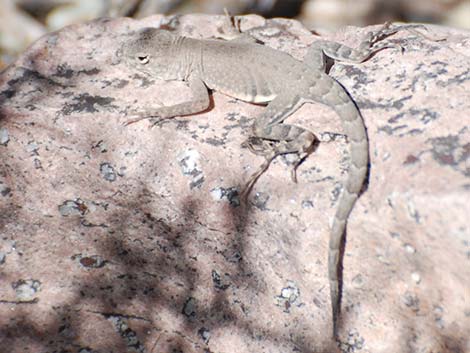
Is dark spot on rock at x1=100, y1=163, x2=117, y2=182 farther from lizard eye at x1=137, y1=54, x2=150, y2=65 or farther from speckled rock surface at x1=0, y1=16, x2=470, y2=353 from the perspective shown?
lizard eye at x1=137, y1=54, x2=150, y2=65

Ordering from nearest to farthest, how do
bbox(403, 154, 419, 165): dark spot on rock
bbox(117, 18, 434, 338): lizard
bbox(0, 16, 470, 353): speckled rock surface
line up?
bbox(0, 16, 470, 353): speckled rock surface, bbox(403, 154, 419, 165): dark spot on rock, bbox(117, 18, 434, 338): lizard

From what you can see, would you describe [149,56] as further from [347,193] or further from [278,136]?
[347,193]

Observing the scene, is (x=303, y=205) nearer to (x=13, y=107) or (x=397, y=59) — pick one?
(x=397, y=59)

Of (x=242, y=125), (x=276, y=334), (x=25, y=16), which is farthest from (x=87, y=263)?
(x=25, y=16)

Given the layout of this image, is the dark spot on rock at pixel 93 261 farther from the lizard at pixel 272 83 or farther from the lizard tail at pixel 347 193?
the lizard tail at pixel 347 193

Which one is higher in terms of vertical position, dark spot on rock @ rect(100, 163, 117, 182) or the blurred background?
dark spot on rock @ rect(100, 163, 117, 182)

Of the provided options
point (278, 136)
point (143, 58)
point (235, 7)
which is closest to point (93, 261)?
point (278, 136)

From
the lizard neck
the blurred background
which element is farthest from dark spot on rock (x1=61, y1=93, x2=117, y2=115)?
the blurred background
